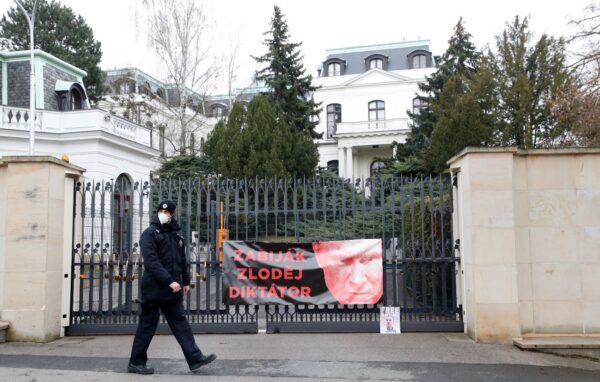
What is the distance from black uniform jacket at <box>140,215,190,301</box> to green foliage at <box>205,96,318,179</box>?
16422 mm

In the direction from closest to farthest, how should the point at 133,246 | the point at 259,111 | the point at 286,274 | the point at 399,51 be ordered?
the point at 286,274, the point at 133,246, the point at 259,111, the point at 399,51

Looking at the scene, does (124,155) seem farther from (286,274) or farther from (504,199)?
(504,199)

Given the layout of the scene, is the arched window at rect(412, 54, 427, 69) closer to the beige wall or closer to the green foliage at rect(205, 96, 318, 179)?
the green foliage at rect(205, 96, 318, 179)

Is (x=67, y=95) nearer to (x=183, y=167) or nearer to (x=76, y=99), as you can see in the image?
(x=76, y=99)

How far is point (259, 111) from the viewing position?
81.4 feet

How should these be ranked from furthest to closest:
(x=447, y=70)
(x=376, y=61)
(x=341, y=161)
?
(x=376, y=61), (x=341, y=161), (x=447, y=70)

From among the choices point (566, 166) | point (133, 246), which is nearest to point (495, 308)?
point (566, 166)

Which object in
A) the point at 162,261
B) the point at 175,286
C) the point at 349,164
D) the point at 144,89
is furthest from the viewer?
the point at 349,164

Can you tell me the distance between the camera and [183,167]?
98.6 feet

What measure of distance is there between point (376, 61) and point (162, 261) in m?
49.1

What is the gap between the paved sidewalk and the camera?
5754 millimetres

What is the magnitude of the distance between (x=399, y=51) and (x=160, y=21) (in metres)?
27.5

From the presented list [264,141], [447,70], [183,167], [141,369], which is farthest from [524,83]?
[141,369]

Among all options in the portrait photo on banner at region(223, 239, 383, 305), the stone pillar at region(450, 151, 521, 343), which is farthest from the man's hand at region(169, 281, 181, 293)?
the stone pillar at region(450, 151, 521, 343)
